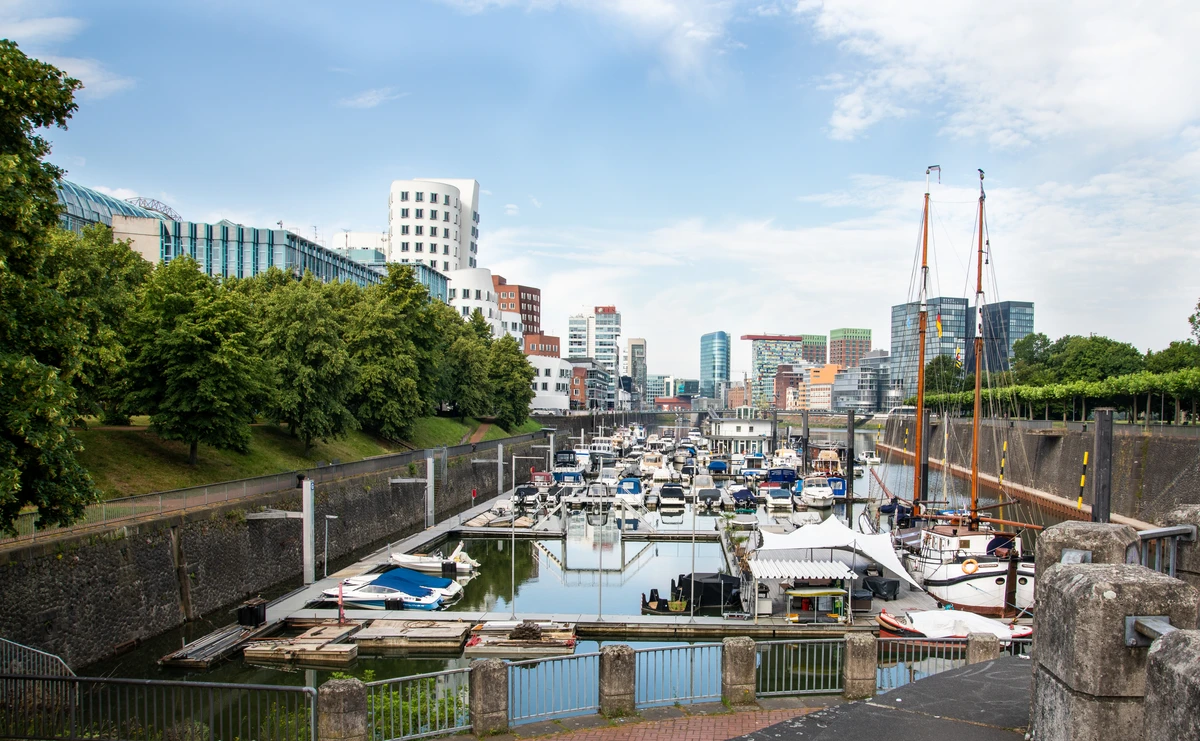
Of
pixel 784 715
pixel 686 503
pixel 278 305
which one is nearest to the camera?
pixel 784 715

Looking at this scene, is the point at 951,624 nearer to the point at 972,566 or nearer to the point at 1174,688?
the point at 972,566

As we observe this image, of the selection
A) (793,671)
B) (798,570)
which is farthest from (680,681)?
(798,570)

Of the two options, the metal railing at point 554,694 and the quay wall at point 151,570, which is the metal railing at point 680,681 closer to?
the metal railing at point 554,694

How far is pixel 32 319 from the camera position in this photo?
13.8m

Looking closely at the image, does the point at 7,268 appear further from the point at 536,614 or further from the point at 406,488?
the point at 406,488

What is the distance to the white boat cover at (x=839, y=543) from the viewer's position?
25.7 meters

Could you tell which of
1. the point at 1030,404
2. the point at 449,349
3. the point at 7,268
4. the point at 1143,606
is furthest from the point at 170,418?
the point at 1030,404

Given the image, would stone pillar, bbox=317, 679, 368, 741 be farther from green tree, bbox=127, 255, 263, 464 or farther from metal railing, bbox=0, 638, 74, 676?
green tree, bbox=127, 255, 263, 464

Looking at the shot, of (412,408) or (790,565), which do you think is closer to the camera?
(790,565)

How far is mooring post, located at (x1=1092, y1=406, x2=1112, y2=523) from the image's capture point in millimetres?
26141

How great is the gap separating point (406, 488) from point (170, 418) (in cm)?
1613

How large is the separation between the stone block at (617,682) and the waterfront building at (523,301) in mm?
147394

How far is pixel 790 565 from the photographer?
24.7 meters

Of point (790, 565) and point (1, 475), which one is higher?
point (1, 475)
